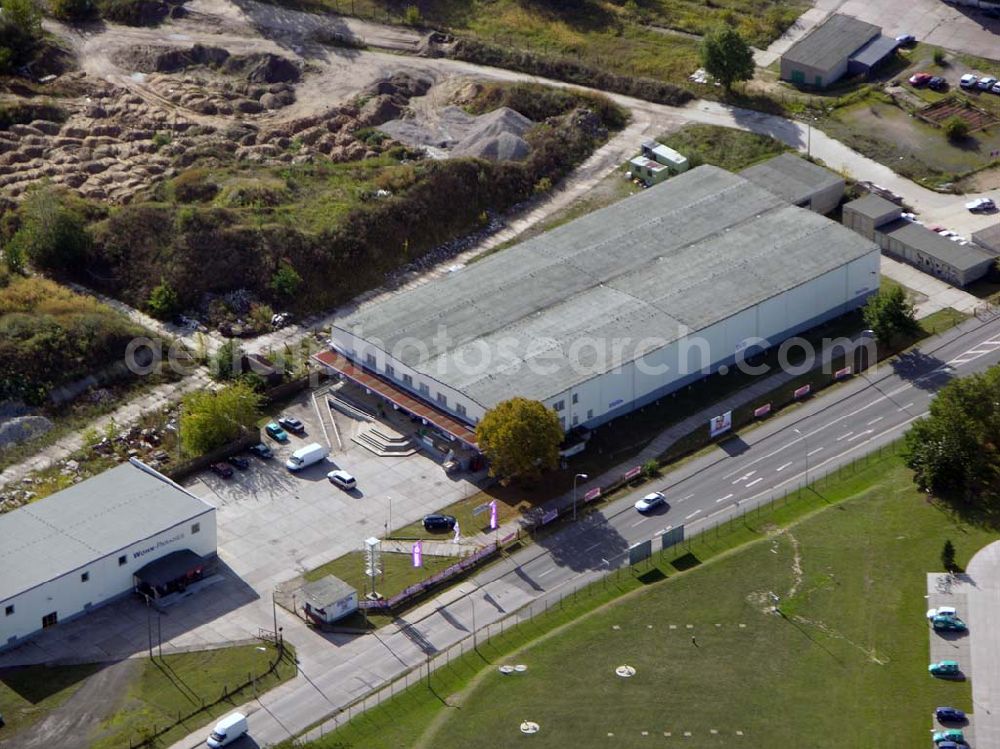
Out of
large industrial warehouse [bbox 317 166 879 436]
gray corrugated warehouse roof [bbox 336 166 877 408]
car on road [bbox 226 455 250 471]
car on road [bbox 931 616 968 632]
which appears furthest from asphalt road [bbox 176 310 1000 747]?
car on road [bbox 226 455 250 471]

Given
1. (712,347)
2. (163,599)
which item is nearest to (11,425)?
(163,599)

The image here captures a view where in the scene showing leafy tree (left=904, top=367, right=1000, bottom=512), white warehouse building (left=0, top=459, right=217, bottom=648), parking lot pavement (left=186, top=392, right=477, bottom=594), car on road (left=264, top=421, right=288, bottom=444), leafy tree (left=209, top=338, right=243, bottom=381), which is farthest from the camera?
leafy tree (left=209, top=338, right=243, bottom=381)

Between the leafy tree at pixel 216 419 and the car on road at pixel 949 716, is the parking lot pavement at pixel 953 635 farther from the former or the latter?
the leafy tree at pixel 216 419

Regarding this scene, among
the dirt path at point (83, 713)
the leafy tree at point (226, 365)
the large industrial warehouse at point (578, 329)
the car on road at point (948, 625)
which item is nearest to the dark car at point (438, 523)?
the large industrial warehouse at point (578, 329)

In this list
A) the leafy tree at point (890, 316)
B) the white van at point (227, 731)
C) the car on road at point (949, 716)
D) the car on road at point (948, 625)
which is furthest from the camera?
the leafy tree at point (890, 316)

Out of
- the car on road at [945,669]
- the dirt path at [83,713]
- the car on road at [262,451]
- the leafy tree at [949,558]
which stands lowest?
the dirt path at [83,713]

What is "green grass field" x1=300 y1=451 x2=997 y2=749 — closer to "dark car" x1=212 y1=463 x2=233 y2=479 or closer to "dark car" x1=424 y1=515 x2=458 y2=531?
"dark car" x1=424 y1=515 x2=458 y2=531

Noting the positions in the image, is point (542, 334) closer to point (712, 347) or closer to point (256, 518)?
point (712, 347)
